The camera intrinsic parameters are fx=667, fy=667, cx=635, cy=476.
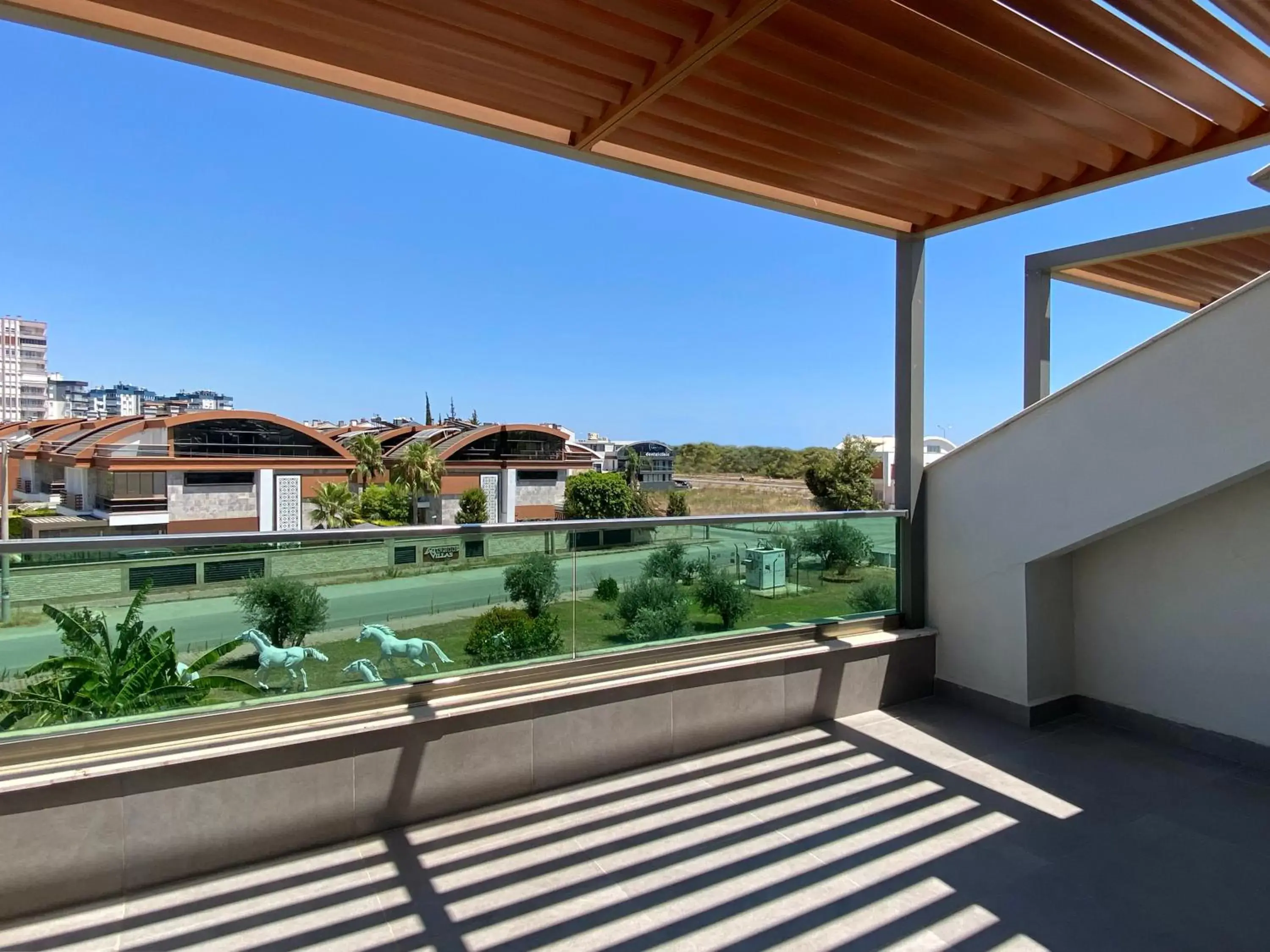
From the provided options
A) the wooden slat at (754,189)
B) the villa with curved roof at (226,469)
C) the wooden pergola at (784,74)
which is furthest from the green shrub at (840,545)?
the villa with curved roof at (226,469)

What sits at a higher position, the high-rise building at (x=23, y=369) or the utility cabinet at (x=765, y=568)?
the high-rise building at (x=23, y=369)

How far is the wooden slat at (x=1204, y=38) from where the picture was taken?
2027mm

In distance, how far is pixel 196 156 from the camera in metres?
54.4

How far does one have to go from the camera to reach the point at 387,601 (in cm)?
270

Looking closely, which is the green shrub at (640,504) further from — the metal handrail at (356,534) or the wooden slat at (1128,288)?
the metal handrail at (356,534)

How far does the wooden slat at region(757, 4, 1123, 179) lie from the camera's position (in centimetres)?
218

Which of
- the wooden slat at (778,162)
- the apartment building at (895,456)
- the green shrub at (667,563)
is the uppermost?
the wooden slat at (778,162)

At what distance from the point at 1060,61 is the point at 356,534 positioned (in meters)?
3.06

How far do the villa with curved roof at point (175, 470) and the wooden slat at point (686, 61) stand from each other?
39.9 m

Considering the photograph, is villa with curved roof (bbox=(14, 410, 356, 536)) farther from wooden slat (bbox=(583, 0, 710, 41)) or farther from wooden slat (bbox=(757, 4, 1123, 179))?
wooden slat (bbox=(757, 4, 1123, 179))

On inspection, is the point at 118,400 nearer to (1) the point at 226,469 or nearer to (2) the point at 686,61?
(1) the point at 226,469

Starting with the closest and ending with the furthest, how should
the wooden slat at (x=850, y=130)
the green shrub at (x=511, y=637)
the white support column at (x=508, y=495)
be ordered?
1. the wooden slat at (x=850, y=130)
2. the green shrub at (x=511, y=637)
3. the white support column at (x=508, y=495)

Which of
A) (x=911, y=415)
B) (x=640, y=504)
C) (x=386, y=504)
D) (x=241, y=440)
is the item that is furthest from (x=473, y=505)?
(x=911, y=415)

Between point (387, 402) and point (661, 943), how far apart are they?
8736cm
